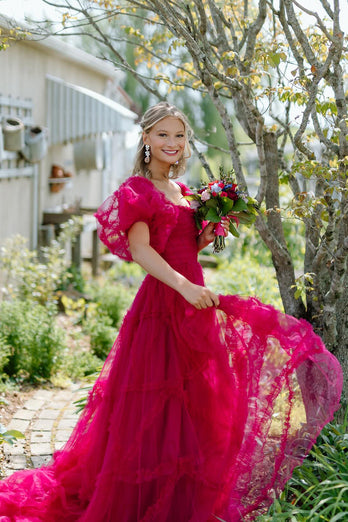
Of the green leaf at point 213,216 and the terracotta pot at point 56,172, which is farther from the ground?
the terracotta pot at point 56,172

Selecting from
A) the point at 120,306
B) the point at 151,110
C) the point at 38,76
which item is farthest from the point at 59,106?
the point at 151,110

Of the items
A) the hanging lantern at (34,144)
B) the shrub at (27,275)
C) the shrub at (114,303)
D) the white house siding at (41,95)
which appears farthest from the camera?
the hanging lantern at (34,144)

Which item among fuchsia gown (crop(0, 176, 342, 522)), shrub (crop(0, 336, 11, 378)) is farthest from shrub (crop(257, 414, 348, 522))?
shrub (crop(0, 336, 11, 378))

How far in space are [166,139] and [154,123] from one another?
88 millimetres

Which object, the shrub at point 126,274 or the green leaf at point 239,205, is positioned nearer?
the green leaf at point 239,205

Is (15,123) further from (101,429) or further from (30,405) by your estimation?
(101,429)

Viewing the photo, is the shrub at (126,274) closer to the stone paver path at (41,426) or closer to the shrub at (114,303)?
the shrub at (114,303)

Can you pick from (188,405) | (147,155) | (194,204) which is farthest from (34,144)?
(188,405)

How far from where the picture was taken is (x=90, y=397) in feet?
10.2

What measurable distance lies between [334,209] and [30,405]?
250cm

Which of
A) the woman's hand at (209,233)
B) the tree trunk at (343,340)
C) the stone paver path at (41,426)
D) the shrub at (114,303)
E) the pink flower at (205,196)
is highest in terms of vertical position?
the pink flower at (205,196)

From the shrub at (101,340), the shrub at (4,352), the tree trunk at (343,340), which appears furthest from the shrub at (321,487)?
the shrub at (101,340)

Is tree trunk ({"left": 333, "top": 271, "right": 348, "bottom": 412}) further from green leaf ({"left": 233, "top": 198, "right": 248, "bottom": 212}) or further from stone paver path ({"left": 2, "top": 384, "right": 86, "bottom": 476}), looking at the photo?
stone paver path ({"left": 2, "top": 384, "right": 86, "bottom": 476})

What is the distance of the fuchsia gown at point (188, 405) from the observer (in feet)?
8.75
